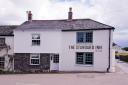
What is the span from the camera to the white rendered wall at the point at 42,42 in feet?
117

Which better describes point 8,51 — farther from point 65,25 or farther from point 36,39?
point 65,25

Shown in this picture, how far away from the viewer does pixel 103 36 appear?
33.9 meters

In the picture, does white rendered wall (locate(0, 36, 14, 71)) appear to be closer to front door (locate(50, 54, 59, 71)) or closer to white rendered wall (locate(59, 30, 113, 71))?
front door (locate(50, 54, 59, 71))

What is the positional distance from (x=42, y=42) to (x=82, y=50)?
5.26 metres

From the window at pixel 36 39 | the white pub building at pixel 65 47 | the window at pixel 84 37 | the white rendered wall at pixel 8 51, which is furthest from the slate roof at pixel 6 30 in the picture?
the window at pixel 84 37

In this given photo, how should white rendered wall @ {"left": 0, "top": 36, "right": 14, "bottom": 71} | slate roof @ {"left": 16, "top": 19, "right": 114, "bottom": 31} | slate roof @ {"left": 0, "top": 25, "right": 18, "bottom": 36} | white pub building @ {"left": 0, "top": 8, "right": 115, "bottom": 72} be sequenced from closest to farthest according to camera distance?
1. white pub building @ {"left": 0, "top": 8, "right": 115, "bottom": 72}
2. slate roof @ {"left": 16, "top": 19, "right": 114, "bottom": 31}
3. white rendered wall @ {"left": 0, "top": 36, "right": 14, "bottom": 71}
4. slate roof @ {"left": 0, "top": 25, "right": 18, "bottom": 36}

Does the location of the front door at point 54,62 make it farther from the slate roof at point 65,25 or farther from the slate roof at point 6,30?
the slate roof at point 6,30

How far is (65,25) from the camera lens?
3653 cm

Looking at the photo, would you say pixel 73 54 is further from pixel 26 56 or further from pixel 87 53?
pixel 26 56

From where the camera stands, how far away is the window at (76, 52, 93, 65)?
113 feet

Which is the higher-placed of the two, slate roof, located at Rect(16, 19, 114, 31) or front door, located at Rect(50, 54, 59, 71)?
slate roof, located at Rect(16, 19, 114, 31)

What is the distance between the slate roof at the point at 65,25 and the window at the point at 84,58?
318 cm

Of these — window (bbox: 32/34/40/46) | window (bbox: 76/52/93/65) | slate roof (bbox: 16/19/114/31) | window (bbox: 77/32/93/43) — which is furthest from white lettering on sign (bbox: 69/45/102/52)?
window (bbox: 32/34/40/46)

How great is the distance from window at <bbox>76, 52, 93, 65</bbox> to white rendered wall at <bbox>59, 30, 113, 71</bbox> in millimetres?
431
